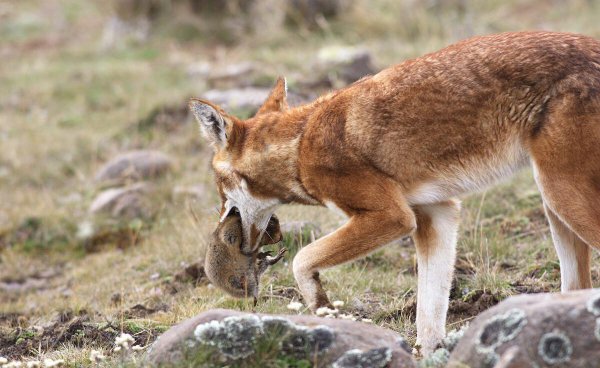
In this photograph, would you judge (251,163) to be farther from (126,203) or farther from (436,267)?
(126,203)

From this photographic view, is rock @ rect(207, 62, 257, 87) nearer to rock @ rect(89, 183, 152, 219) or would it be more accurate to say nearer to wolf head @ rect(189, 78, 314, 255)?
rock @ rect(89, 183, 152, 219)

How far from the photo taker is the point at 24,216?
1133 cm

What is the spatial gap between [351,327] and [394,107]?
1.76 metres

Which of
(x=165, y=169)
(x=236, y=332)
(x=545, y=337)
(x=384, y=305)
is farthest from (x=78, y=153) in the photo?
(x=545, y=337)

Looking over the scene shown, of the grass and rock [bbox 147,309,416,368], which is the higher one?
rock [bbox 147,309,416,368]

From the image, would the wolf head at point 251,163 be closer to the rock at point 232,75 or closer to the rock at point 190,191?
the rock at point 190,191

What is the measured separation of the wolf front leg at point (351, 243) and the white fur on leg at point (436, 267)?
586 millimetres

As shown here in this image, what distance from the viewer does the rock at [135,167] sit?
11.9 metres

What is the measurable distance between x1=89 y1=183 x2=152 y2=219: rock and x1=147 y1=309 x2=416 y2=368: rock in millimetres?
6252

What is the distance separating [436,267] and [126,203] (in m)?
5.61

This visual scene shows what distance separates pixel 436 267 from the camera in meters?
6.23

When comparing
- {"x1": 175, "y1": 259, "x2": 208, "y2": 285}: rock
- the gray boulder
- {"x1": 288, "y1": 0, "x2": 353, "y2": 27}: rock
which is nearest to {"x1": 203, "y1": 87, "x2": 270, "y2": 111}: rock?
the gray boulder

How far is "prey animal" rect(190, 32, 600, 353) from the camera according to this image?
5277mm

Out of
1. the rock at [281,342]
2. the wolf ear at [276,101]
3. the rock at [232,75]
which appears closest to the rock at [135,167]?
the rock at [232,75]
